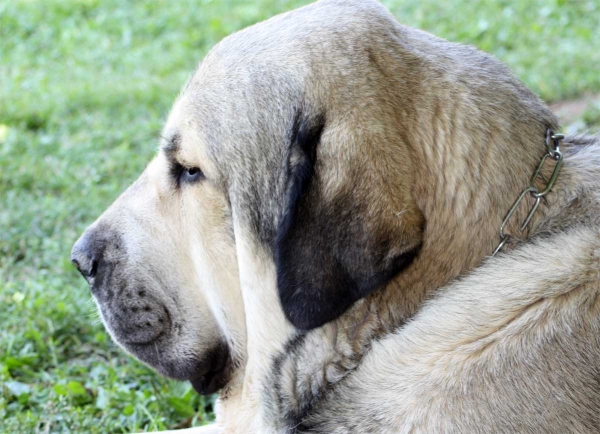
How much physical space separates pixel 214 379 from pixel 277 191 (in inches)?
32.9

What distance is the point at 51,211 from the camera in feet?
17.5

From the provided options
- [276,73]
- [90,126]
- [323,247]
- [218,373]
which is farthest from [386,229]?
[90,126]

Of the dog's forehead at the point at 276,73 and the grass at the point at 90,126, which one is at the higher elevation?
the dog's forehead at the point at 276,73

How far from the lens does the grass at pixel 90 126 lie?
3.62 meters

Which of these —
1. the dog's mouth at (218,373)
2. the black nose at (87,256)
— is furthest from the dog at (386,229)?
the black nose at (87,256)

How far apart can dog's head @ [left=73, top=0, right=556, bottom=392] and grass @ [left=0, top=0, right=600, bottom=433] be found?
0.77 m

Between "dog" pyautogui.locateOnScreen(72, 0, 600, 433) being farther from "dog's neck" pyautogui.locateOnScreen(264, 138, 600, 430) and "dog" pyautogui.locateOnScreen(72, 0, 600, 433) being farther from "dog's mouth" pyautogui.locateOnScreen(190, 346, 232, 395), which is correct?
"dog's mouth" pyautogui.locateOnScreen(190, 346, 232, 395)

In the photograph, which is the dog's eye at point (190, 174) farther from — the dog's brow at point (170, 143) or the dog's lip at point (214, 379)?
the dog's lip at point (214, 379)

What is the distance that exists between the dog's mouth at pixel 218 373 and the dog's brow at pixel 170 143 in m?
0.72

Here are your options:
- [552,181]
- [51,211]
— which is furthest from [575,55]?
[552,181]

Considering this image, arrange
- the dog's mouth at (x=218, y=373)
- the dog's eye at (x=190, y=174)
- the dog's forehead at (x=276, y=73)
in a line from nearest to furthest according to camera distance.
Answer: the dog's forehead at (x=276, y=73)
the dog's eye at (x=190, y=174)
the dog's mouth at (x=218, y=373)

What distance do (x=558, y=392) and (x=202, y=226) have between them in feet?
4.07

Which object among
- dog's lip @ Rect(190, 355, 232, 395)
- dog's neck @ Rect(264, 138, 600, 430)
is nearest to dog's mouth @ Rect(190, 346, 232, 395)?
dog's lip @ Rect(190, 355, 232, 395)

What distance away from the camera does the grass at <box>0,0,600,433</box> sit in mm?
3625
